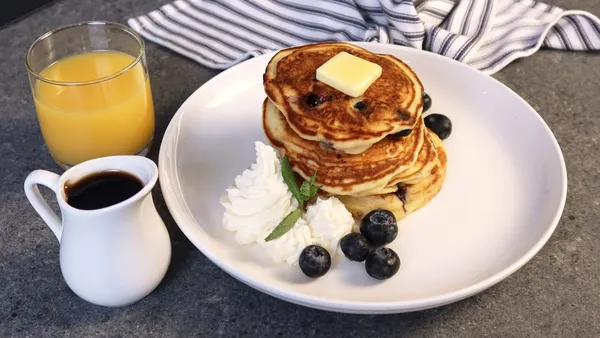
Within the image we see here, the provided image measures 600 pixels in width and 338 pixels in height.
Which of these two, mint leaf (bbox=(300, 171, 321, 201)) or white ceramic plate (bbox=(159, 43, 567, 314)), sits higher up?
mint leaf (bbox=(300, 171, 321, 201))

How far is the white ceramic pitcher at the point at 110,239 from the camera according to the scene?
1.18 metres

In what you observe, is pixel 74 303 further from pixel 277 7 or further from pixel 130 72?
pixel 277 7

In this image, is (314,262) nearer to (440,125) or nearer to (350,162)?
(350,162)

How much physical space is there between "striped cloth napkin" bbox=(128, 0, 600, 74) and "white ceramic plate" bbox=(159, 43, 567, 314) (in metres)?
0.14

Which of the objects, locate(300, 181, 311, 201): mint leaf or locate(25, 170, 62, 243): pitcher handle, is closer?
locate(25, 170, 62, 243): pitcher handle

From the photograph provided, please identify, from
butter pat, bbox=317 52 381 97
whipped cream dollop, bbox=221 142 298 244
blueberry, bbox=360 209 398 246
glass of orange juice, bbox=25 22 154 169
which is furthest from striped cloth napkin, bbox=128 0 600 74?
blueberry, bbox=360 209 398 246

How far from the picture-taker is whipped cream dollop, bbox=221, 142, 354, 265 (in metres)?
1.31

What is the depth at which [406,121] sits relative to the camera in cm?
136

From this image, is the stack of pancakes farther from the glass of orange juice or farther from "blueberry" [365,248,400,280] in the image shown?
the glass of orange juice

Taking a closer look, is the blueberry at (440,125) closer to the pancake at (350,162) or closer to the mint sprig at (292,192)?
the pancake at (350,162)

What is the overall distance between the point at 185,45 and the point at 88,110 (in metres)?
0.65

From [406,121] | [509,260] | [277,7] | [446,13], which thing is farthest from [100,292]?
[446,13]

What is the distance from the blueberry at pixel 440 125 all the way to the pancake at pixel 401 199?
20 centimetres

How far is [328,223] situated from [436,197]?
1.05 feet
